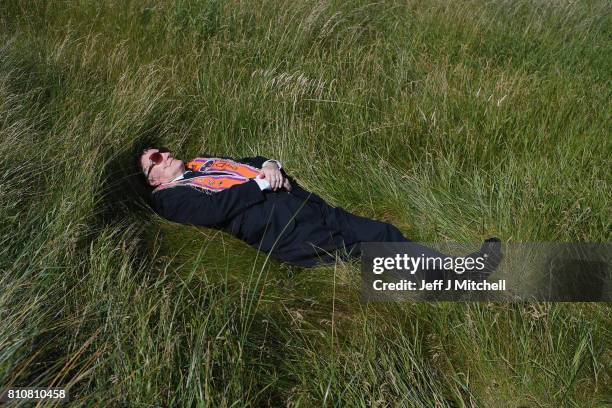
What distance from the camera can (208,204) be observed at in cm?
340

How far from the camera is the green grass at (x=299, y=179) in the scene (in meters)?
2.19

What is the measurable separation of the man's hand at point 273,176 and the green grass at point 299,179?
39cm

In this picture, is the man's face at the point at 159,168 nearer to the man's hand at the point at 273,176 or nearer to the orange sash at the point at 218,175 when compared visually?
the orange sash at the point at 218,175

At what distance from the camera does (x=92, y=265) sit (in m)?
2.49

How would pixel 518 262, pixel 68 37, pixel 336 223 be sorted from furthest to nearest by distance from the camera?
pixel 68 37, pixel 336 223, pixel 518 262

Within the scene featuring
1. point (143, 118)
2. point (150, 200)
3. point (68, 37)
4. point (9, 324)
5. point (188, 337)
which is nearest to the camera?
point (9, 324)

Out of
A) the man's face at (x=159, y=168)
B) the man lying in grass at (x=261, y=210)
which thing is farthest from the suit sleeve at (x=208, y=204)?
the man's face at (x=159, y=168)

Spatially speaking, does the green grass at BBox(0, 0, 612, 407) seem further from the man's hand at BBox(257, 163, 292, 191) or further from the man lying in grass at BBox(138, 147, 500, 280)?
the man's hand at BBox(257, 163, 292, 191)

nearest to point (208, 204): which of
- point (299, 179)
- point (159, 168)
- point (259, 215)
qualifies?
point (259, 215)

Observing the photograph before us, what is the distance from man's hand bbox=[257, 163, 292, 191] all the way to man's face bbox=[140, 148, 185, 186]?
1.85 ft

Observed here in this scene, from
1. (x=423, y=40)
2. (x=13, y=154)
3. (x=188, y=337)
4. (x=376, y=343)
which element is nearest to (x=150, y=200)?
(x=13, y=154)

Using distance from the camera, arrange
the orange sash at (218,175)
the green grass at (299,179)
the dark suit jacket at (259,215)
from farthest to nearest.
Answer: the orange sash at (218,175), the dark suit jacket at (259,215), the green grass at (299,179)

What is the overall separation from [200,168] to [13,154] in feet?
3.61

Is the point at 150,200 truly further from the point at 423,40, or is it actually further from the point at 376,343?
the point at 423,40
